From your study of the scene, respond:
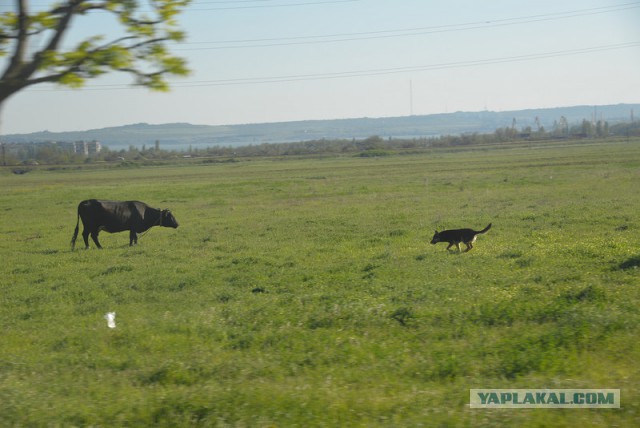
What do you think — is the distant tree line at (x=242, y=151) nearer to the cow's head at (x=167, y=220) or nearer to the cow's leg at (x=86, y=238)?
the cow's head at (x=167, y=220)

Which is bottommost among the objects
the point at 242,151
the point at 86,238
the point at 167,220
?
the point at 86,238

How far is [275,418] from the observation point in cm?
617

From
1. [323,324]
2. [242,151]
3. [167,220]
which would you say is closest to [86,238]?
[167,220]

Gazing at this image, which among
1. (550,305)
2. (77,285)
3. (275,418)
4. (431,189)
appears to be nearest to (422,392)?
(275,418)

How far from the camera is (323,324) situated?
1011 centimetres

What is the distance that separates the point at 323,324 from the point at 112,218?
581 inches

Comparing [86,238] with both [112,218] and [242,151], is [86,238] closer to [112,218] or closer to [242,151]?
[112,218]

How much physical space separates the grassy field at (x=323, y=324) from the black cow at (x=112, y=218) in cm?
73

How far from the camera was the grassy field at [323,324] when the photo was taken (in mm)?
6465

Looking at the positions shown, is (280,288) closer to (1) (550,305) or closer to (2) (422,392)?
(1) (550,305)

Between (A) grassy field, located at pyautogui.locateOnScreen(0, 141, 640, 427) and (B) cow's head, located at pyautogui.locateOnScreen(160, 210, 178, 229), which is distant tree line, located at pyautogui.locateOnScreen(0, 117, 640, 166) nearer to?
(B) cow's head, located at pyautogui.locateOnScreen(160, 210, 178, 229)

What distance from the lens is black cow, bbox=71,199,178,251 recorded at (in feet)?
74.7

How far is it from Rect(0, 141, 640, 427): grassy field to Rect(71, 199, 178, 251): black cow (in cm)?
73

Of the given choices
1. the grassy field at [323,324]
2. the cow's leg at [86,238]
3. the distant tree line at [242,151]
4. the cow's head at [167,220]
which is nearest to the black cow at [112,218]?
the cow's leg at [86,238]
